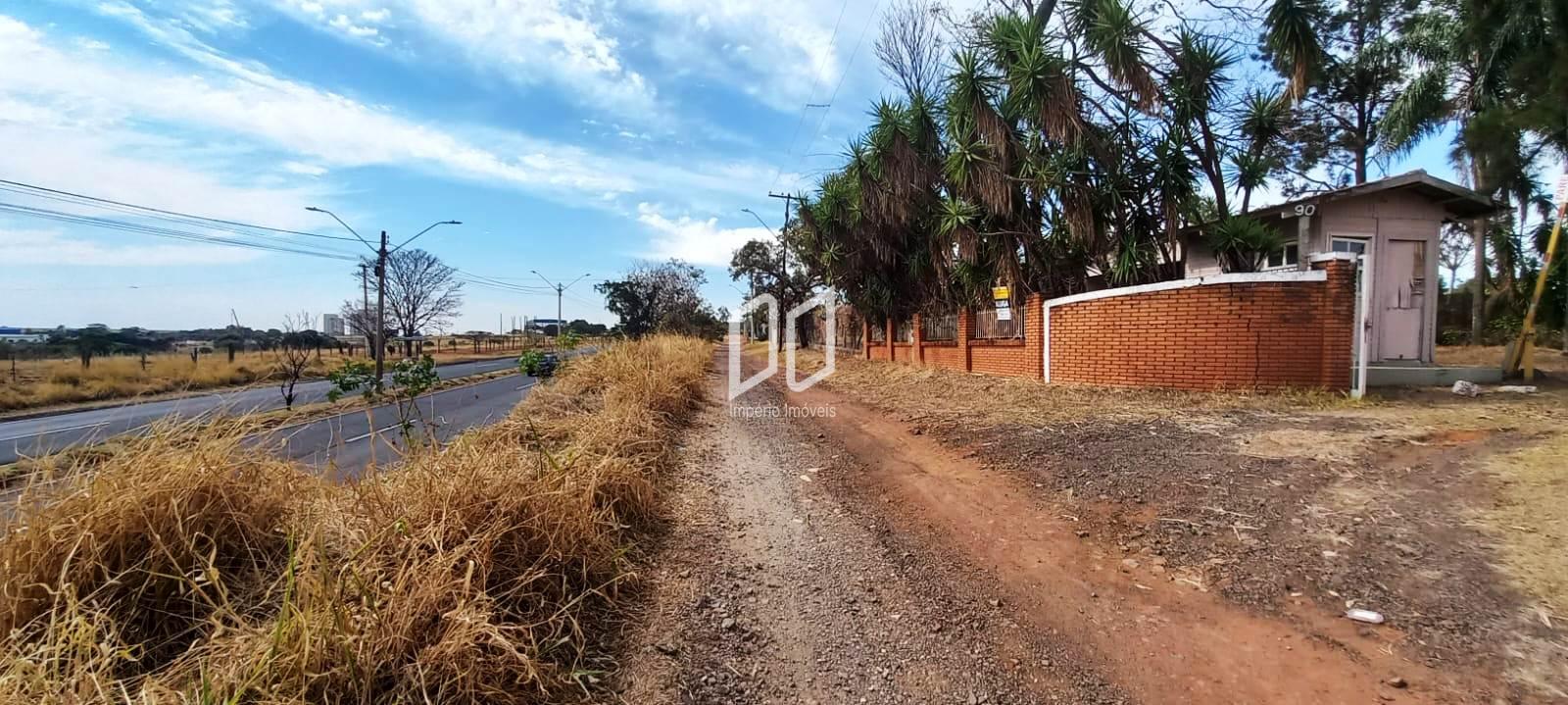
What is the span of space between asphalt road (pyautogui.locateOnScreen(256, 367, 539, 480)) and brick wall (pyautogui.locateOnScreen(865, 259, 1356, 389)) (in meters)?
7.93

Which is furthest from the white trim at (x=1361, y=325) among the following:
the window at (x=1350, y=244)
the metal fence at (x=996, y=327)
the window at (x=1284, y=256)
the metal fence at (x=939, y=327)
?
the metal fence at (x=939, y=327)

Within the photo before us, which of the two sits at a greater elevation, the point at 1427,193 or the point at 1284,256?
the point at 1427,193

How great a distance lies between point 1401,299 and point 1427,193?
1606 millimetres

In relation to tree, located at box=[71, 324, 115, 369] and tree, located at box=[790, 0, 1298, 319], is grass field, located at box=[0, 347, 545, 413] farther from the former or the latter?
tree, located at box=[790, 0, 1298, 319]

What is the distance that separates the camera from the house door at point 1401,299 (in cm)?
902

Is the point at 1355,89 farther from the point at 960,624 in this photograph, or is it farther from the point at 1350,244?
the point at 960,624

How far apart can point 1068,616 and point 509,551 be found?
251 cm

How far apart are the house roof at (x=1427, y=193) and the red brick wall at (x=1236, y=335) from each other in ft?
8.09

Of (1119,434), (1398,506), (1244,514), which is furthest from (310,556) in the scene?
(1119,434)

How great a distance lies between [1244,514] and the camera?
3699 millimetres

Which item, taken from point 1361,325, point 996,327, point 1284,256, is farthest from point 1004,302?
point 1361,325

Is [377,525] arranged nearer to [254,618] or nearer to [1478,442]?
[254,618]

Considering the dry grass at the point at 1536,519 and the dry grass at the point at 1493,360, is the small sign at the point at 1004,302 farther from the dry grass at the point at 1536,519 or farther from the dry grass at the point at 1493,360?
the dry grass at the point at 1536,519

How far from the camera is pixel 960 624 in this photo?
108 inches
